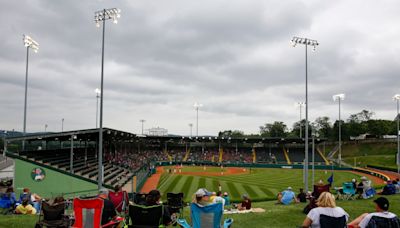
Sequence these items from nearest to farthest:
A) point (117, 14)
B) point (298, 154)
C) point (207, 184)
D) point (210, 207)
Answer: point (210, 207) → point (117, 14) → point (207, 184) → point (298, 154)

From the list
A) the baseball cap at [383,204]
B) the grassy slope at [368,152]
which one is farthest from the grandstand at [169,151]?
the baseball cap at [383,204]

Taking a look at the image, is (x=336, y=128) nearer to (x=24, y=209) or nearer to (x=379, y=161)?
(x=379, y=161)

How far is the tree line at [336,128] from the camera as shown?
102 meters

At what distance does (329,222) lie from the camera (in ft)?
16.6

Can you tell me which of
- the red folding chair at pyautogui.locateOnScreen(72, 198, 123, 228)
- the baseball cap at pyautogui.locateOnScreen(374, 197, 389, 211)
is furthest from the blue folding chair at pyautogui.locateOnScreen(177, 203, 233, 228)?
the baseball cap at pyautogui.locateOnScreen(374, 197, 389, 211)

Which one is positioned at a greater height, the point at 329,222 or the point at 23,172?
the point at 329,222

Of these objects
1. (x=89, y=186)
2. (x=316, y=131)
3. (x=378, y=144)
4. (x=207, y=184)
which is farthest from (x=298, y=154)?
(x=316, y=131)

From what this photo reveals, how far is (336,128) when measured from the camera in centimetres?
10738

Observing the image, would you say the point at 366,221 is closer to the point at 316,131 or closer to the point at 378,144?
the point at 378,144

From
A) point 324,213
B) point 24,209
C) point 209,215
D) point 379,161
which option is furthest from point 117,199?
point 379,161

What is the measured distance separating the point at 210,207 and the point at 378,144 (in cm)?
8095

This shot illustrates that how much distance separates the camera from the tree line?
102m

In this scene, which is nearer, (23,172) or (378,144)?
(23,172)

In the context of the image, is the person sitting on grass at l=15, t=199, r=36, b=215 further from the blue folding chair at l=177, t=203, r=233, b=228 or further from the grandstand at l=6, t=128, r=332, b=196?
the grandstand at l=6, t=128, r=332, b=196
